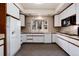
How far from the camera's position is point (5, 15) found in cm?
381

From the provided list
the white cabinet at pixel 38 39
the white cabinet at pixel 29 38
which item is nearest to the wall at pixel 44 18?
the white cabinet at pixel 29 38

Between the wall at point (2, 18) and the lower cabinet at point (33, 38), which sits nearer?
the wall at point (2, 18)

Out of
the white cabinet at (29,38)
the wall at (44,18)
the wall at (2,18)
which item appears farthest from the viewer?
the wall at (44,18)

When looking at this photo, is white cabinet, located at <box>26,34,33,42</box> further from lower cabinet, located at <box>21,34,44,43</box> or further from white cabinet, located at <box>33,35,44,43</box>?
white cabinet, located at <box>33,35,44,43</box>

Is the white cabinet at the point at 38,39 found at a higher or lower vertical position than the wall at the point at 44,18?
lower

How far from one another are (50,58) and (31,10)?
25.3 ft

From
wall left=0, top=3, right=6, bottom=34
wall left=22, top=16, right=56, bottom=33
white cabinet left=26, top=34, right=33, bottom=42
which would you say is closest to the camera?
wall left=0, top=3, right=6, bottom=34

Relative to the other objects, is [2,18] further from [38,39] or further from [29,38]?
[38,39]

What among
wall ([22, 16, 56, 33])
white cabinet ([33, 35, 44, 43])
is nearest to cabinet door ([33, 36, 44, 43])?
white cabinet ([33, 35, 44, 43])

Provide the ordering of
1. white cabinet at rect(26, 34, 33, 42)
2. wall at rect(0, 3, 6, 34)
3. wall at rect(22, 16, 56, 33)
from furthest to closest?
wall at rect(22, 16, 56, 33) → white cabinet at rect(26, 34, 33, 42) → wall at rect(0, 3, 6, 34)

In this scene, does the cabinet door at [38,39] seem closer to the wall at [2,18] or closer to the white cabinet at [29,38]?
the white cabinet at [29,38]

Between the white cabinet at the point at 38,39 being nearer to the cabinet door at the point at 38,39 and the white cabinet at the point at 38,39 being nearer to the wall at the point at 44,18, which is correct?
the cabinet door at the point at 38,39

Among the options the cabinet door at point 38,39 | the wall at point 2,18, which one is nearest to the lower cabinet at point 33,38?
the cabinet door at point 38,39

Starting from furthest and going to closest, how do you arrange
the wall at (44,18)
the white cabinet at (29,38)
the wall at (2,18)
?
the wall at (44,18) < the white cabinet at (29,38) < the wall at (2,18)
